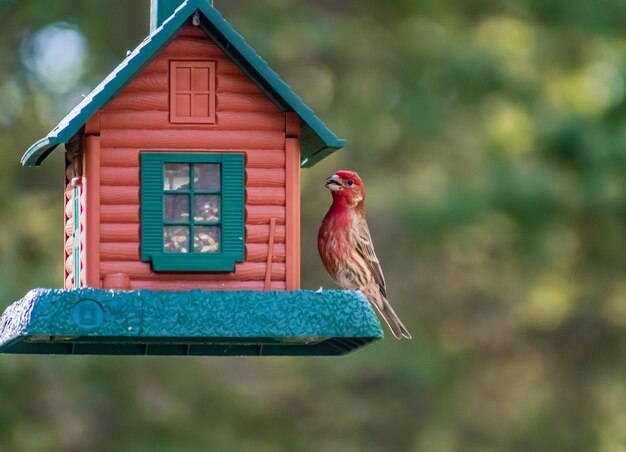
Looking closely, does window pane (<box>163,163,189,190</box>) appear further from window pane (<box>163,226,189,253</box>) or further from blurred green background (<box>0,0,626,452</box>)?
blurred green background (<box>0,0,626,452</box>)

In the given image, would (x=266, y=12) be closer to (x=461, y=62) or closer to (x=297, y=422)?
(x=461, y=62)

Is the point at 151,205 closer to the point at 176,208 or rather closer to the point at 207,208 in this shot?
the point at 176,208

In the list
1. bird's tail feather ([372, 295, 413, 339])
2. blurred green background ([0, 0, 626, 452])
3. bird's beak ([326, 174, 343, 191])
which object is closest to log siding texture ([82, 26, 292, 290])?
bird's beak ([326, 174, 343, 191])

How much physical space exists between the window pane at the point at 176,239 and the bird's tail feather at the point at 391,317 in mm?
1821

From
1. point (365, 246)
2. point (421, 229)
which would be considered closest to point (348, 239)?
point (365, 246)

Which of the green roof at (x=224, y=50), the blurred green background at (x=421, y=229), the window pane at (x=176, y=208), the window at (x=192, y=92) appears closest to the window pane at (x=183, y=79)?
the window at (x=192, y=92)

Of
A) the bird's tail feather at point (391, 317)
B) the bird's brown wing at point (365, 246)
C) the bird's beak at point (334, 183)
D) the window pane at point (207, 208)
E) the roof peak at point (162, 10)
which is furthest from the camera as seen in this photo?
the bird's tail feather at point (391, 317)

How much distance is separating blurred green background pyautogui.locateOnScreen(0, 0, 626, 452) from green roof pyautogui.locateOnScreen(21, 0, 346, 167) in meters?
9.73

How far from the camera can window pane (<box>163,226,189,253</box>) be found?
7.47 m

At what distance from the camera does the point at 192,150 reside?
752 centimetres

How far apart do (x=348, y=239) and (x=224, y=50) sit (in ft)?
4.71

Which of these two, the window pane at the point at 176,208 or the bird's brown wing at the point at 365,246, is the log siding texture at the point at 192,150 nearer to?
the window pane at the point at 176,208

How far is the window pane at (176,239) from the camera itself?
7.47 meters

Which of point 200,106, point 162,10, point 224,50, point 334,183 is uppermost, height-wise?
point 162,10
